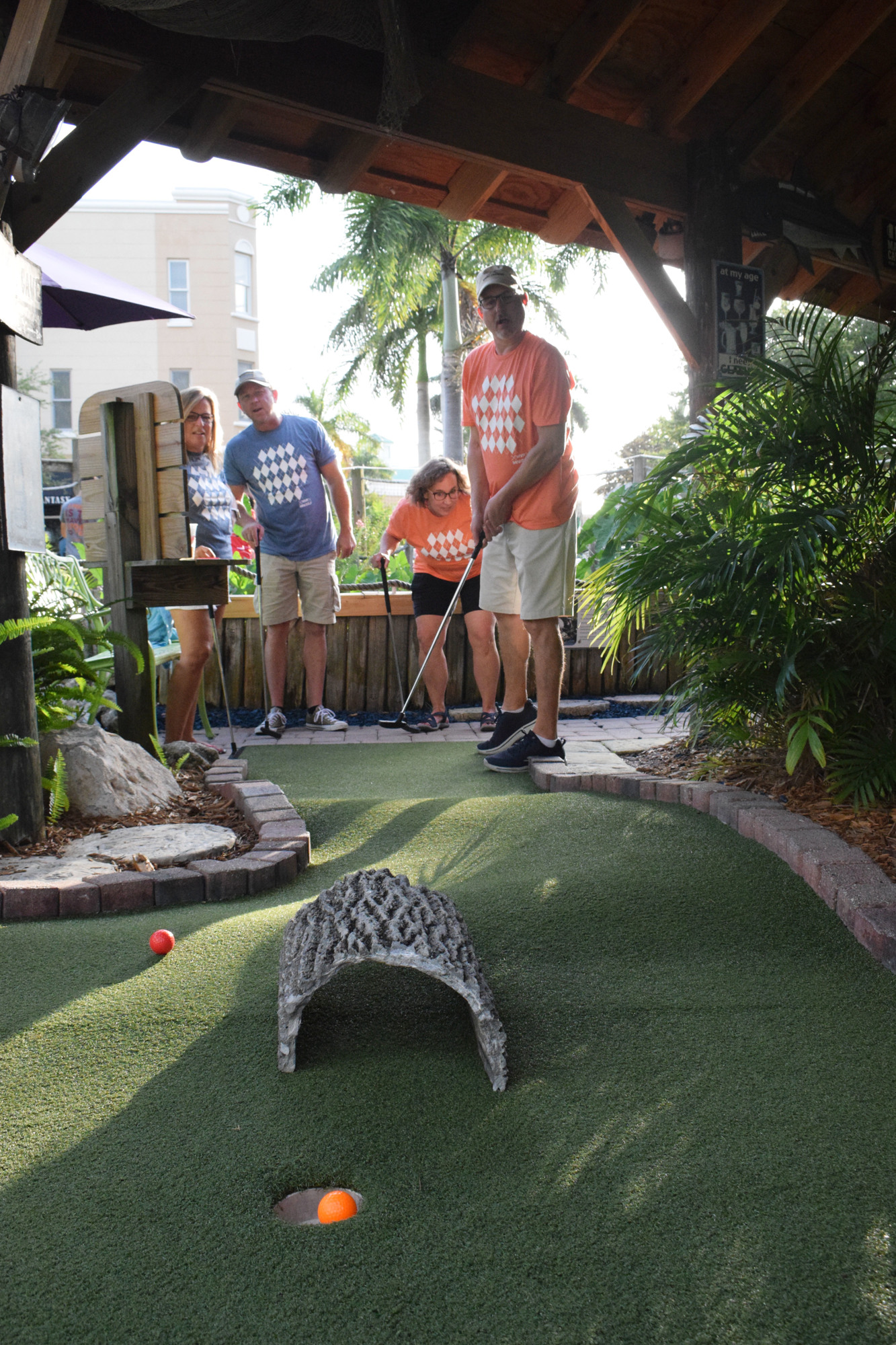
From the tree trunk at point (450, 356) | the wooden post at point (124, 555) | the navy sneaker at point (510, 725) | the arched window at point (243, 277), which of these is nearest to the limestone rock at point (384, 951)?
the wooden post at point (124, 555)

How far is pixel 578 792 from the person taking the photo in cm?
367

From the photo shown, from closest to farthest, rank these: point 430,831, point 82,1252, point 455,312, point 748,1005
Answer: point 82,1252
point 748,1005
point 430,831
point 455,312

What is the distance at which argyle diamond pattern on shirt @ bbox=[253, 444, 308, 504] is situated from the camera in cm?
524

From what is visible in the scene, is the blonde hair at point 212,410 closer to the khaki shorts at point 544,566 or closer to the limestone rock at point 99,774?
the khaki shorts at point 544,566

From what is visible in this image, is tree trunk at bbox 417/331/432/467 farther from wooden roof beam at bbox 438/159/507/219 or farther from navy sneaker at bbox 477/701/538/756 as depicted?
navy sneaker at bbox 477/701/538/756

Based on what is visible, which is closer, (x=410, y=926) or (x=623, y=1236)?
(x=623, y=1236)

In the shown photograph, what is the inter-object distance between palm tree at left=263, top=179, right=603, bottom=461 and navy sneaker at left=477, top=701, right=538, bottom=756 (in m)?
13.9

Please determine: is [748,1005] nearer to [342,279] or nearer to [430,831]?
[430,831]

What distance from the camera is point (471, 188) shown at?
497 centimetres

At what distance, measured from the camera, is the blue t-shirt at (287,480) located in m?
5.24

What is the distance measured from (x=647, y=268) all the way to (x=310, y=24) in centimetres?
222

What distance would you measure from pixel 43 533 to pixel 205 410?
1.69 meters

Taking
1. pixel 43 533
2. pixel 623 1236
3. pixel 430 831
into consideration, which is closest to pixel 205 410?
pixel 43 533

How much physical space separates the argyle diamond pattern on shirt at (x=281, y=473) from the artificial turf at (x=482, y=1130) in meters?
3.07
